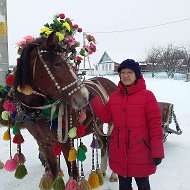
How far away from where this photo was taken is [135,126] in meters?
2.61

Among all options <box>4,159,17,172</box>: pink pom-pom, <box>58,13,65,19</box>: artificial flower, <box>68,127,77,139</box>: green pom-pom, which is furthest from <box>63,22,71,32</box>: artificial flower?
<box>4,159,17,172</box>: pink pom-pom

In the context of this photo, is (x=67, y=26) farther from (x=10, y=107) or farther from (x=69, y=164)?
(x=69, y=164)

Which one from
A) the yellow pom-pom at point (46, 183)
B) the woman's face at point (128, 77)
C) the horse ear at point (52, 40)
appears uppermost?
the horse ear at point (52, 40)

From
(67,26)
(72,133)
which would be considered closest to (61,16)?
(67,26)

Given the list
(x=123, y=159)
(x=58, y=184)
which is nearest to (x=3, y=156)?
(x=58, y=184)

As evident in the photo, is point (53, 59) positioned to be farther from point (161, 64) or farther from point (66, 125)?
point (161, 64)

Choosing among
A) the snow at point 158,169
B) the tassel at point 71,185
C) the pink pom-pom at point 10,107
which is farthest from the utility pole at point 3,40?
the tassel at point 71,185

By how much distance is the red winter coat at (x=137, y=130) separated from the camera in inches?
101

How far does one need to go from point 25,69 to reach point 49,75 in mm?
230

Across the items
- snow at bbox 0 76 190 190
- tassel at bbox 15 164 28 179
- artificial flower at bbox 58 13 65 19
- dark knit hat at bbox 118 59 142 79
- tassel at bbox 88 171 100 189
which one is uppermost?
artificial flower at bbox 58 13 65 19

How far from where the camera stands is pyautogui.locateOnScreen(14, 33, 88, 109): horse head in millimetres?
2561

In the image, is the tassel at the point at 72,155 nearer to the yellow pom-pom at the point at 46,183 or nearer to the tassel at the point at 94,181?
the tassel at the point at 94,181

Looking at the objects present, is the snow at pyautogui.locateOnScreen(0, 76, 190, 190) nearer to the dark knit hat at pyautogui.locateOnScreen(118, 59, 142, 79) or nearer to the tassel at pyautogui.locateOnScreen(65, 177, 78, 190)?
the tassel at pyautogui.locateOnScreen(65, 177, 78, 190)

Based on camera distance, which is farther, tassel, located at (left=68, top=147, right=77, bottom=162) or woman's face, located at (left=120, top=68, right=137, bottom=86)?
tassel, located at (left=68, top=147, right=77, bottom=162)
